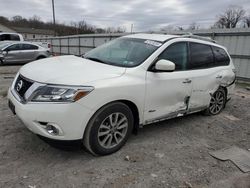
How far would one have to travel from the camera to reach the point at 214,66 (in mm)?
4922

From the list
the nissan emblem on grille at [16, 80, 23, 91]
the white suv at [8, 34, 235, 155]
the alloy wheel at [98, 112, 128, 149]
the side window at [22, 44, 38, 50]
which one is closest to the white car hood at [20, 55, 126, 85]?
the white suv at [8, 34, 235, 155]

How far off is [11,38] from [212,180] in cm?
1857

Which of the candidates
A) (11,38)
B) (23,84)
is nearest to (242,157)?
(23,84)

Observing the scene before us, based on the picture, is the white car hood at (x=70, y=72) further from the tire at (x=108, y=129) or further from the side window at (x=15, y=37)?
the side window at (x=15, y=37)

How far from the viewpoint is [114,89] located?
10.3 feet

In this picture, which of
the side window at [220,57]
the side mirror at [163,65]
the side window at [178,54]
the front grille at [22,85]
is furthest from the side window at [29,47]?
the side mirror at [163,65]

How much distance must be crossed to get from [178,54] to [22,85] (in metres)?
2.51

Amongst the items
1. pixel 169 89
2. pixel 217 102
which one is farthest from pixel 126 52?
pixel 217 102

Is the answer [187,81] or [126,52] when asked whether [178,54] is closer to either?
[187,81]

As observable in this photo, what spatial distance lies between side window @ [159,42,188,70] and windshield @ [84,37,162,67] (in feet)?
0.66

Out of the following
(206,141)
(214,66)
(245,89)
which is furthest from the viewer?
(245,89)

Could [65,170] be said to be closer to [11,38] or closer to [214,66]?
[214,66]

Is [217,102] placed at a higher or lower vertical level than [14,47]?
lower

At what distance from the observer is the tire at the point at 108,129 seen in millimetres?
3076
